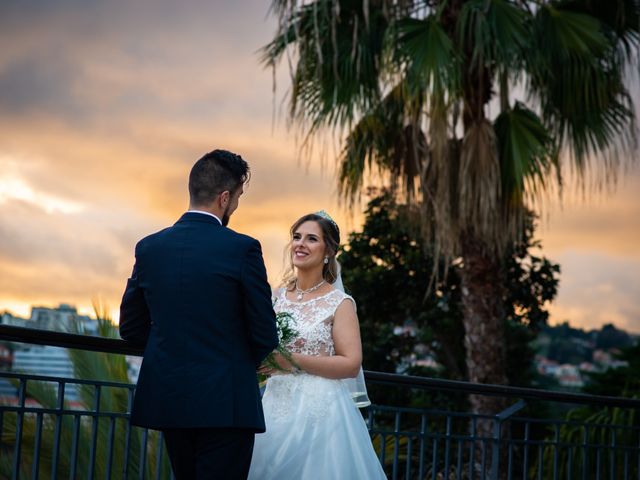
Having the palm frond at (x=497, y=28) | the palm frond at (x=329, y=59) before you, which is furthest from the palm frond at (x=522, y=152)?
the palm frond at (x=329, y=59)

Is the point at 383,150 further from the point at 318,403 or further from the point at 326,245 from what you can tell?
the point at 318,403

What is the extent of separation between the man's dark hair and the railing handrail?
88cm

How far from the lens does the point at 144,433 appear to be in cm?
390

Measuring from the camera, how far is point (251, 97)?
11.9 meters

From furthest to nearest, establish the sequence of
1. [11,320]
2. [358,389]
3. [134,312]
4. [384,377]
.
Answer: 1. [11,320]
2. [384,377]
3. [358,389]
4. [134,312]

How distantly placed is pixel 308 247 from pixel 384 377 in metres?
0.83

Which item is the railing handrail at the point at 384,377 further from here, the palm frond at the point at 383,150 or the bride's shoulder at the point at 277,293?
the palm frond at the point at 383,150

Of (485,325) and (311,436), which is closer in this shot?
(311,436)

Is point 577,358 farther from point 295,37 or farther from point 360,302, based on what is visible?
point 295,37

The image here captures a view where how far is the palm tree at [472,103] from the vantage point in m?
9.95

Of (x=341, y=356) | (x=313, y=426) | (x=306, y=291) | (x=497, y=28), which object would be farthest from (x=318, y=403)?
(x=497, y=28)

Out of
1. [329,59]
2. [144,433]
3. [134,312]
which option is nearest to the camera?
[134,312]

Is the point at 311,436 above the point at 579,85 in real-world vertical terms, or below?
below

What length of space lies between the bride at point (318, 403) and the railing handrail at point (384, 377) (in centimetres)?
51
